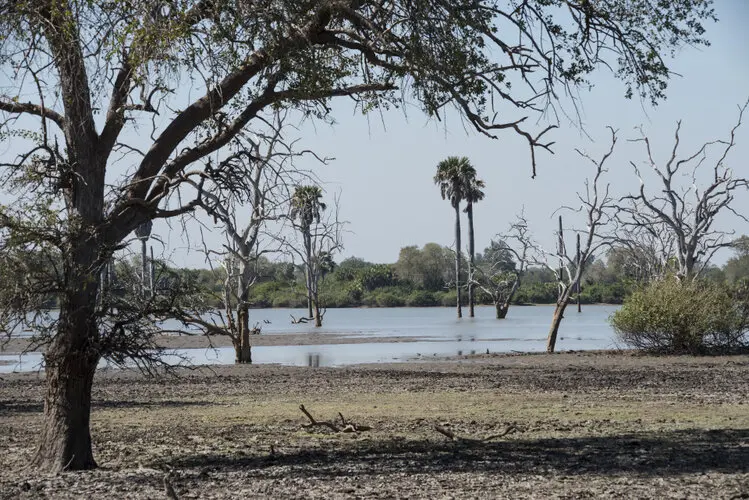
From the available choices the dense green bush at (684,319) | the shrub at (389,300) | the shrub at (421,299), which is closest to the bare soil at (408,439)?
the dense green bush at (684,319)

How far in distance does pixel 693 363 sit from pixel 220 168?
1823 cm

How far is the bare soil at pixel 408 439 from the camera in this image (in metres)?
9.08

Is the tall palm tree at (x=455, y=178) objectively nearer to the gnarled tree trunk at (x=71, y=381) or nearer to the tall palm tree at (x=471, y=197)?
the tall palm tree at (x=471, y=197)

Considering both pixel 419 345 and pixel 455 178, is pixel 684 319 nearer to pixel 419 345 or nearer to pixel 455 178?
pixel 419 345

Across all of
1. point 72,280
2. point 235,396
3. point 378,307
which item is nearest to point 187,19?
point 72,280

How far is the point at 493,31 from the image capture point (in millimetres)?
10406

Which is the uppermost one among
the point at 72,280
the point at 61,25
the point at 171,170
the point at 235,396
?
the point at 61,25

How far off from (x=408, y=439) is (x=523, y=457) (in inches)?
76.8

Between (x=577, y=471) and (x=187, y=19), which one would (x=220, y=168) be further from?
(x=577, y=471)

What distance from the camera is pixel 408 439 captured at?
39.7 feet

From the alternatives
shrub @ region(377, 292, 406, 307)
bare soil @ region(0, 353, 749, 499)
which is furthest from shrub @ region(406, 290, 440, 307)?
bare soil @ region(0, 353, 749, 499)

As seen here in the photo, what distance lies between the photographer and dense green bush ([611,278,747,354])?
2917cm

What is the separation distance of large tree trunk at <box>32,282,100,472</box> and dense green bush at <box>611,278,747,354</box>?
2214 centimetres

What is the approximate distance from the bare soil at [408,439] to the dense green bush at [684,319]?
7336 mm
